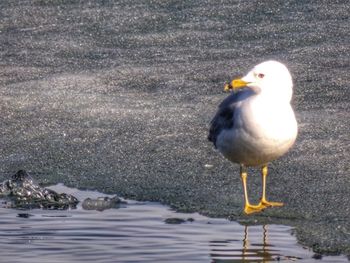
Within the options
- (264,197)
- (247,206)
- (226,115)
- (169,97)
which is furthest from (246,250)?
(169,97)

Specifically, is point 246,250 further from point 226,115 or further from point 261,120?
point 226,115

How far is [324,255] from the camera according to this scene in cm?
585

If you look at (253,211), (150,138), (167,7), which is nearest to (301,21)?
(167,7)

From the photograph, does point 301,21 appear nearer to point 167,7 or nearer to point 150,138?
point 167,7

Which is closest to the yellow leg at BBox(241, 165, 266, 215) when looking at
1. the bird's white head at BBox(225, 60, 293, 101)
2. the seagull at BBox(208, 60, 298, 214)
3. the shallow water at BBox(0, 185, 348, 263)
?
the seagull at BBox(208, 60, 298, 214)

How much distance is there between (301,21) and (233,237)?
582 centimetres

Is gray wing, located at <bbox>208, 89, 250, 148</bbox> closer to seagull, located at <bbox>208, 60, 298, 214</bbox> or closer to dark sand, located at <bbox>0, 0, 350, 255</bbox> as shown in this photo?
seagull, located at <bbox>208, 60, 298, 214</bbox>

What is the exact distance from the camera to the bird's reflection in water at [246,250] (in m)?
5.98

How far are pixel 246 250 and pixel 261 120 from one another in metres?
1.06

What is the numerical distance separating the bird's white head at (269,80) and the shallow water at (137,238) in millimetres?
936

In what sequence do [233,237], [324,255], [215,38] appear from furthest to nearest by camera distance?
1. [215,38]
2. [233,237]
3. [324,255]

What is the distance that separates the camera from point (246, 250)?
6121mm

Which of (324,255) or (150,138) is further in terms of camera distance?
(150,138)

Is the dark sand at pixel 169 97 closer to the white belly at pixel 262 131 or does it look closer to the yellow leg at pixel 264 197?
the yellow leg at pixel 264 197
